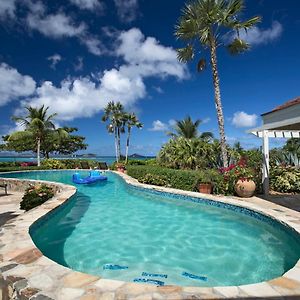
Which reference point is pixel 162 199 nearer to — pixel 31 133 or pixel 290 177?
pixel 290 177

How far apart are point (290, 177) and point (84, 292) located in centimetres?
1145

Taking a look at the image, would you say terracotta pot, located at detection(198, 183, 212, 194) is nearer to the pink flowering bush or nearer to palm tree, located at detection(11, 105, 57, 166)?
the pink flowering bush

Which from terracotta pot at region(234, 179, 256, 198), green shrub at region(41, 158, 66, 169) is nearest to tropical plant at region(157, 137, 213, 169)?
terracotta pot at region(234, 179, 256, 198)

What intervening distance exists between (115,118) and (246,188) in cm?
3260

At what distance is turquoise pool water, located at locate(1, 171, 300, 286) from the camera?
5.25 m

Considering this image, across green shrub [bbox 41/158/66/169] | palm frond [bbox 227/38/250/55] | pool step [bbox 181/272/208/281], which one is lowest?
pool step [bbox 181/272/208/281]

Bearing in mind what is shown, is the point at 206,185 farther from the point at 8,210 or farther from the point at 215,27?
the point at 215,27

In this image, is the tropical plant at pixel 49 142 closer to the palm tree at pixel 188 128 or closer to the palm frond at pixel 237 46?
the palm tree at pixel 188 128

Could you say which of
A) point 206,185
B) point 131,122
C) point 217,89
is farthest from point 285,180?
point 131,122

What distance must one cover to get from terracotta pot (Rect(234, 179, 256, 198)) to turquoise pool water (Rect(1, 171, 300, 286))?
70.2 inches

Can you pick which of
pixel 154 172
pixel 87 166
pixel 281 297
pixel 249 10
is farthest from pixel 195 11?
pixel 87 166

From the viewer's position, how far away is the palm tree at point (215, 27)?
48.4ft

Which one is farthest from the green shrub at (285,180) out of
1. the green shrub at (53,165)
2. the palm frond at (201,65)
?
the green shrub at (53,165)

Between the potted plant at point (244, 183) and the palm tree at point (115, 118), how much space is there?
30796mm
